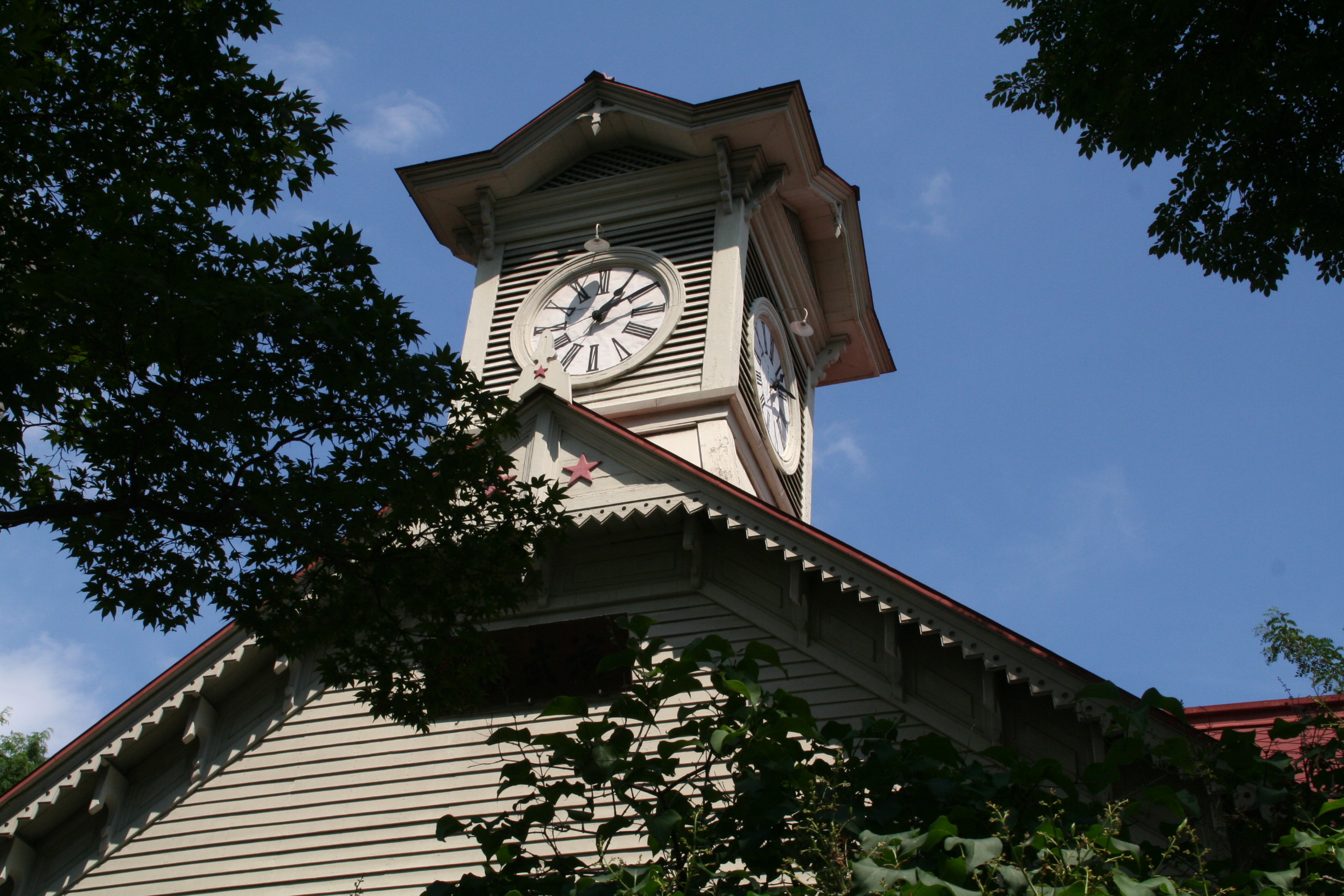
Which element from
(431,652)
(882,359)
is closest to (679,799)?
(431,652)

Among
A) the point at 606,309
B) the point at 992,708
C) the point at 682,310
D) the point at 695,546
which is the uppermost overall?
the point at 606,309

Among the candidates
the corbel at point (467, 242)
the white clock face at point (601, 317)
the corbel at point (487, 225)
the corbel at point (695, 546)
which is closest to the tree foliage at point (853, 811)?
the corbel at point (695, 546)

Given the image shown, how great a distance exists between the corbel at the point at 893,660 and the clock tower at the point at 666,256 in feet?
18.2

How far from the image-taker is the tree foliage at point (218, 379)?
840 cm

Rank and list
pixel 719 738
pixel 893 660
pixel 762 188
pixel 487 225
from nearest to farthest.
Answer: pixel 719 738
pixel 893 660
pixel 762 188
pixel 487 225

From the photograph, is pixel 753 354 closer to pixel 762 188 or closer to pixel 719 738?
pixel 762 188

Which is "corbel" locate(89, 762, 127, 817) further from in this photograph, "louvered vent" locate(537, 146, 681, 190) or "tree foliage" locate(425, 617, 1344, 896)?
"louvered vent" locate(537, 146, 681, 190)

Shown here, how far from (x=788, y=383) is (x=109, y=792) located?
11.5 metres

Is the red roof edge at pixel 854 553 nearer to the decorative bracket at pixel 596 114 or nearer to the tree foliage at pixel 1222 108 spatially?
the tree foliage at pixel 1222 108

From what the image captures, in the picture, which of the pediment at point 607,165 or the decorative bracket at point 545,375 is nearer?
the decorative bracket at point 545,375

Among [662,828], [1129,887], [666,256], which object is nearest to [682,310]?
[666,256]

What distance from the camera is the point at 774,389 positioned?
1936cm

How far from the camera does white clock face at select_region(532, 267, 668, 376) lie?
17.5 m

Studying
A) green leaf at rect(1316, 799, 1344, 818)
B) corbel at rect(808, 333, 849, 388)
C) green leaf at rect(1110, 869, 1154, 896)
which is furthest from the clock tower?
green leaf at rect(1110, 869, 1154, 896)
